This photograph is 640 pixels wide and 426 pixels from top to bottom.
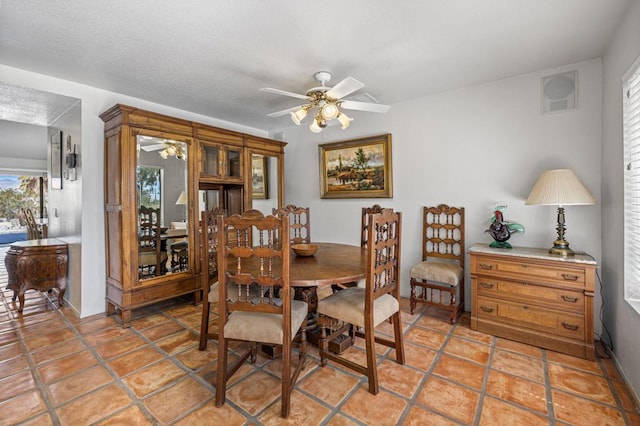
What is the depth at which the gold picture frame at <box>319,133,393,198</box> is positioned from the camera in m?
3.86

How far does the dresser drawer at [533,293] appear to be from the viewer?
233 cm

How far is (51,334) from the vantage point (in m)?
2.73

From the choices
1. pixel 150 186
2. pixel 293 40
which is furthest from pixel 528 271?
pixel 150 186

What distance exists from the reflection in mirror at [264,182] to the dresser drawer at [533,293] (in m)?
2.98

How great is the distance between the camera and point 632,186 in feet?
6.49

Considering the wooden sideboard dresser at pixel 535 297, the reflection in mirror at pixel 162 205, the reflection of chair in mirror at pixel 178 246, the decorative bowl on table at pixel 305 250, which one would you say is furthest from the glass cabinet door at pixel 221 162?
the wooden sideboard dresser at pixel 535 297

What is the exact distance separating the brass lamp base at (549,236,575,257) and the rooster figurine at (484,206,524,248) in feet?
1.04

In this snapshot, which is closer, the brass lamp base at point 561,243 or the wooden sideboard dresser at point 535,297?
the wooden sideboard dresser at point 535,297

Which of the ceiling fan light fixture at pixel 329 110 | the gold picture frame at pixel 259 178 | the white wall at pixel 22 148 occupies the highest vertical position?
the white wall at pixel 22 148

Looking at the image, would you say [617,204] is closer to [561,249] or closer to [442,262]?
[561,249]

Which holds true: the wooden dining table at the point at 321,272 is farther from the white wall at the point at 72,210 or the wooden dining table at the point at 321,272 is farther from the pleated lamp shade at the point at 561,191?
the white wall at the point at 72,210

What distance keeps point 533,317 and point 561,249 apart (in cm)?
64

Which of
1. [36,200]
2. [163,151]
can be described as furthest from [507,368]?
[36,200]

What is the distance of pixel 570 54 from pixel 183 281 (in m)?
4.45
